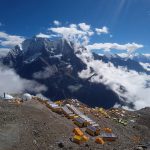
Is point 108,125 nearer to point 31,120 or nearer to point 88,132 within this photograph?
point 88,132

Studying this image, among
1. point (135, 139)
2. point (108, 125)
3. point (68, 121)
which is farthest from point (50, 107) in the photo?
point (135, 139)

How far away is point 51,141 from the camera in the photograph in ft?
194

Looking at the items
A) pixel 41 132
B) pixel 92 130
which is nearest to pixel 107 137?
pixel 92 130

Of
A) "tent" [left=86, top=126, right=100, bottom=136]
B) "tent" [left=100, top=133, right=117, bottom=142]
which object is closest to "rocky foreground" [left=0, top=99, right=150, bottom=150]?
"tent" [left=100, top=133, right=117, bottom=142]

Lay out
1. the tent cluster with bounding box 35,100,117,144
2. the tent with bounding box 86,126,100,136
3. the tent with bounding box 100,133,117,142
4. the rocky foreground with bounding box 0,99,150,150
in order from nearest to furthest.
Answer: the rocky foreground with bounding box 0,99,150,150 → the tent cluster with bounding box 35,100,117,144 → the tent with bounding box 100,133,117,142 → the tent with bounding box 86,126,100,136

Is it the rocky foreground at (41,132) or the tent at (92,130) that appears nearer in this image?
the rocky foreground at (41,132)

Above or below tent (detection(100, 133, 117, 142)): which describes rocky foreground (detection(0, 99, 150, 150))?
above

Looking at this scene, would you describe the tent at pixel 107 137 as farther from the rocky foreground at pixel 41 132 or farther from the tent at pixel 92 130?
the tent at pixel 92 130

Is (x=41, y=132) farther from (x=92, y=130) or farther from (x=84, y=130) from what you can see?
(x=84, y=130)

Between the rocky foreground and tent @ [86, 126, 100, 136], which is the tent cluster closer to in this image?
tent @ [86, 126, 100, 136]

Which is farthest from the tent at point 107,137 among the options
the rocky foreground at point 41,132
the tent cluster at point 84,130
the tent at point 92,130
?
the tent at point 92,130

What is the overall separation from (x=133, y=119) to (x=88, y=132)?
150ft

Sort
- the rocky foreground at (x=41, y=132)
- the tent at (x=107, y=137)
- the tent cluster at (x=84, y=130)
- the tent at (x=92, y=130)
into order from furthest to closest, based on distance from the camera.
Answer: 1. the tent at (x=92, y=130)
2. the tent at (x=107, y=137)
3. the tent cluster at (x=84, y=130)
4. the rocky foreground at (x=41, y=132)

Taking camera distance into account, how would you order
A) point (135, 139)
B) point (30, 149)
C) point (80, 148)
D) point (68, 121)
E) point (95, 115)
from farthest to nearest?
point (95, 115)
point (135, 139)
point (68, 121)
point (80, 148)
point (30, 149)
